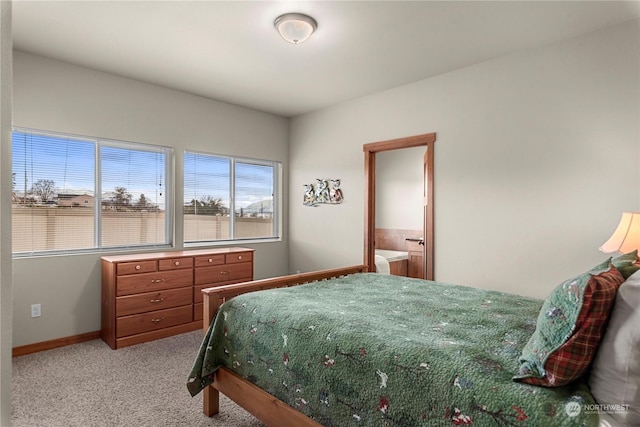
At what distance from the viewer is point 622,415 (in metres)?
1.04

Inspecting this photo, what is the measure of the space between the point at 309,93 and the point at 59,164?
270 cm

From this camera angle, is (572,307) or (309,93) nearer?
(572,307)

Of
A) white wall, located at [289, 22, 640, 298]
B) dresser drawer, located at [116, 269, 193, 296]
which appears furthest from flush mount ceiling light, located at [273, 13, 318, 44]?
dresser drawer, located at [116, 269, 193, 296]

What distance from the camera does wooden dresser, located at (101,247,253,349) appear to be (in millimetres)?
3359

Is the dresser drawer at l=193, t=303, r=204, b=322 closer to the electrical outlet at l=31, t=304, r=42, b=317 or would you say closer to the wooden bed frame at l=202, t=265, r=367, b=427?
the electrical outlet at l=31, t=304, r=42, b=317

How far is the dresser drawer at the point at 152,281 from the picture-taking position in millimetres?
3369

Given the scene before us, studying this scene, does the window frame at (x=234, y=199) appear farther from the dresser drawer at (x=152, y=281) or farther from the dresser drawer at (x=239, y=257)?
the dresser drawer at (x=152, y=281)

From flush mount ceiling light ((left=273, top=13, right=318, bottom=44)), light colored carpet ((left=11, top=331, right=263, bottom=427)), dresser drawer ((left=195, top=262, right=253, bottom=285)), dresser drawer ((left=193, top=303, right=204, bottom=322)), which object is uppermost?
flush mount ceiling light ((left=273, top=13, right=318, bottom=44))

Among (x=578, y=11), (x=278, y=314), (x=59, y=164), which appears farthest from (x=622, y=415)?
(x=59, y=164)

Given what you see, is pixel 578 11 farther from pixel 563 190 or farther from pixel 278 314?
pixel 278 314

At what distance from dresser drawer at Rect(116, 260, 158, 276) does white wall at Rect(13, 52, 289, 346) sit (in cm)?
49

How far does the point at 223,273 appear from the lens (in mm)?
4070

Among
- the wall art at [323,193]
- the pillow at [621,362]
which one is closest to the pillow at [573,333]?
the pillow at [621,362]

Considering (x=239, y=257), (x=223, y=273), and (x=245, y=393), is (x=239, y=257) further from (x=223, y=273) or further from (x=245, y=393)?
(x=245, y=393)
